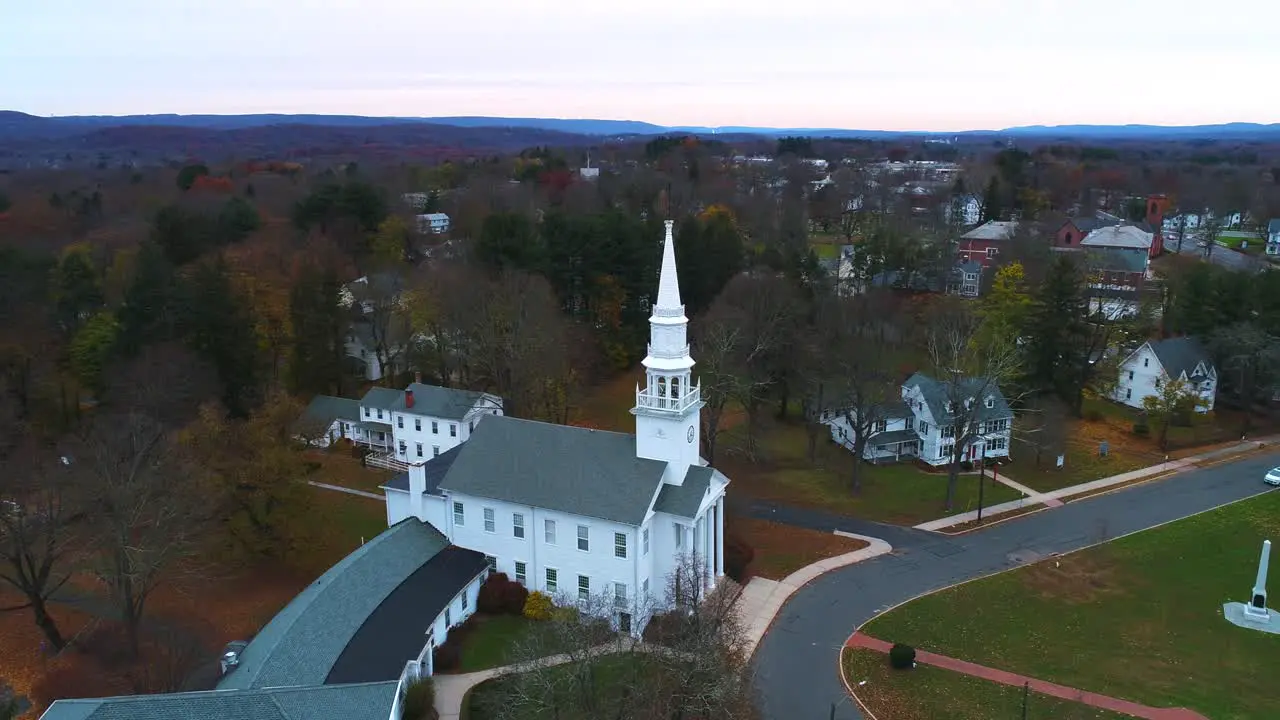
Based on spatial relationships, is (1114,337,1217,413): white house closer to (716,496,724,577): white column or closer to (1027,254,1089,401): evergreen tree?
(1027,254,1089,401): evergreen tree

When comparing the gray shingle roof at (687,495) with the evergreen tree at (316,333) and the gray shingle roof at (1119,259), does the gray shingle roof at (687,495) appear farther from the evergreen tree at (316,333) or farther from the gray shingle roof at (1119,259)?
the gray shingle roof at (1119,259)

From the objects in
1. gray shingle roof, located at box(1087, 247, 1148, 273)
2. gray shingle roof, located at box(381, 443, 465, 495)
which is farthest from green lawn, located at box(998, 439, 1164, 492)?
gray shingle roof, located at box(381, 443, 465, 495)

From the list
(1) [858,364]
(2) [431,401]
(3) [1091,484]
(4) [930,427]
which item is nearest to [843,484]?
(1) [858,364]

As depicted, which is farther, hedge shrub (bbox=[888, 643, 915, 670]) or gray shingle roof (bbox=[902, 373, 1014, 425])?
gray shingle roof (bbox=[902, 373, 1014, 425])

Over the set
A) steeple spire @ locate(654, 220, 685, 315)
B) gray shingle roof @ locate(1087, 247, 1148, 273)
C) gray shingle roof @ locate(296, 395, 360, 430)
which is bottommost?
gray shingle roof @ locate(296, 395, 360, 430)

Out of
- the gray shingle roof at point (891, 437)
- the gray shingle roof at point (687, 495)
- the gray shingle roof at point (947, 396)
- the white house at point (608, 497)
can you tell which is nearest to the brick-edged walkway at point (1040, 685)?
the white house at point (608, 497)

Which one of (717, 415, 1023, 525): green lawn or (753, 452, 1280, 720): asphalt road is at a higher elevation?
(753, 452, 1280, 720): asphalt road
